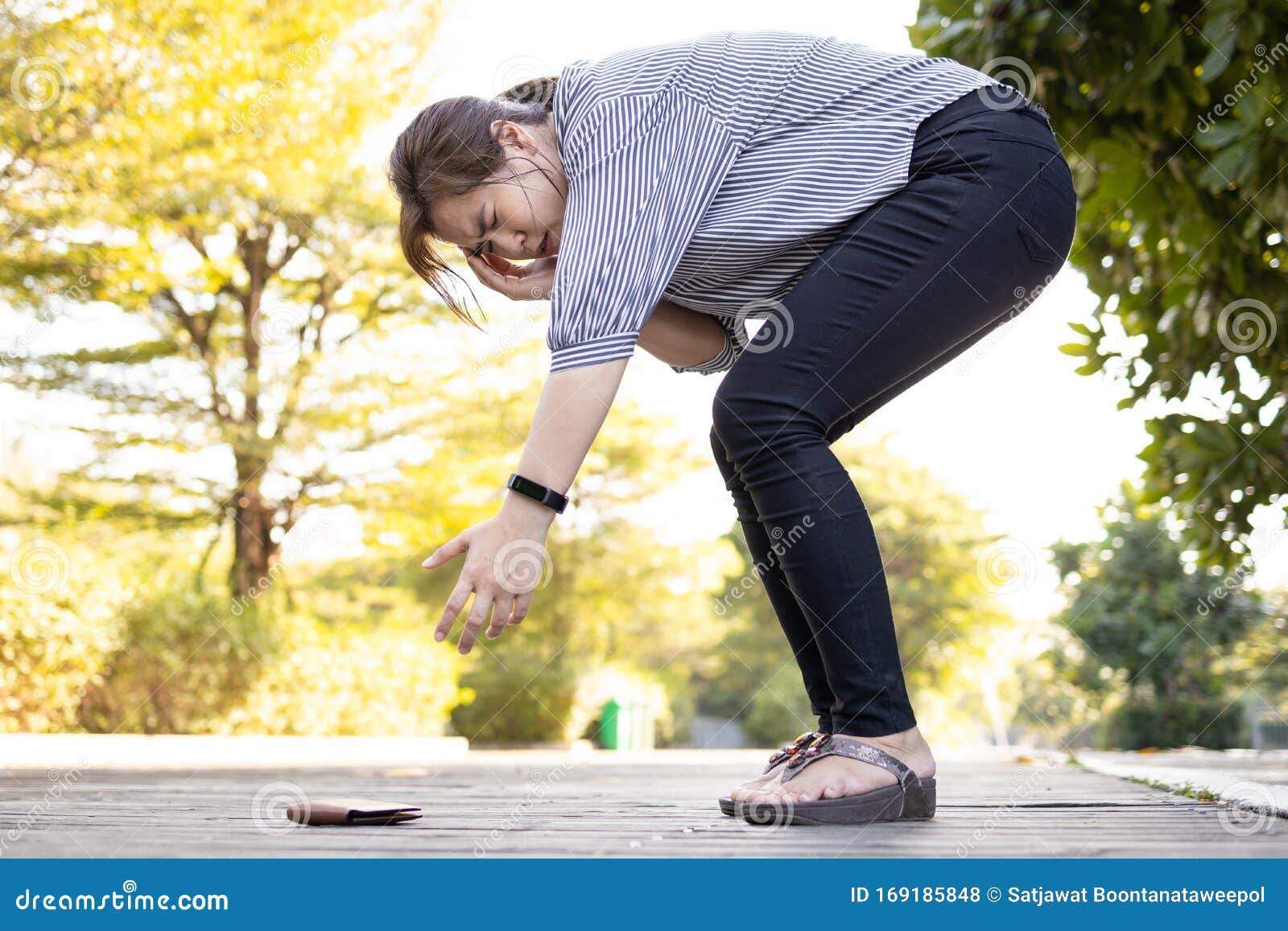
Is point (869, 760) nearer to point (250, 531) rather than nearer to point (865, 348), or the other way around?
point (865, 348)

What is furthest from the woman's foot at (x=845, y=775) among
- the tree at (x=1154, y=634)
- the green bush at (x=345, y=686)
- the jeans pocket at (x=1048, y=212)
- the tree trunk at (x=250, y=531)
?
the tree at (x=1154, y=634)

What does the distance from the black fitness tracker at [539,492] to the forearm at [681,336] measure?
2.29 feet

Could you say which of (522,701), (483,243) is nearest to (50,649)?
(522,701)

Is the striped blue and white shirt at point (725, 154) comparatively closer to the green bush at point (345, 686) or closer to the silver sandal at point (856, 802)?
the silver sandal at point (856, 802)

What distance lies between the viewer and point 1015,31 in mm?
2672

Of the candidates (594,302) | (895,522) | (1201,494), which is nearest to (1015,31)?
(1201,494)

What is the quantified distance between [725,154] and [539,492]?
624 mm

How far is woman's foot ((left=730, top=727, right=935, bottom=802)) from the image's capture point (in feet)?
5.23

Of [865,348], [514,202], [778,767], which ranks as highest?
[514,202]

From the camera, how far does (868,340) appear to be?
1674 mm

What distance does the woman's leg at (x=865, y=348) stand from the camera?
1.63 meters

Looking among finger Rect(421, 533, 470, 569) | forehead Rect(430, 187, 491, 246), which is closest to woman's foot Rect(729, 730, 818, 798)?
finger Rect(421, 533, 470, 569)

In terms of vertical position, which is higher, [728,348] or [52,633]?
[728,348]

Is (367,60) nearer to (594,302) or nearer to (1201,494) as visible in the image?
(1201,494)
